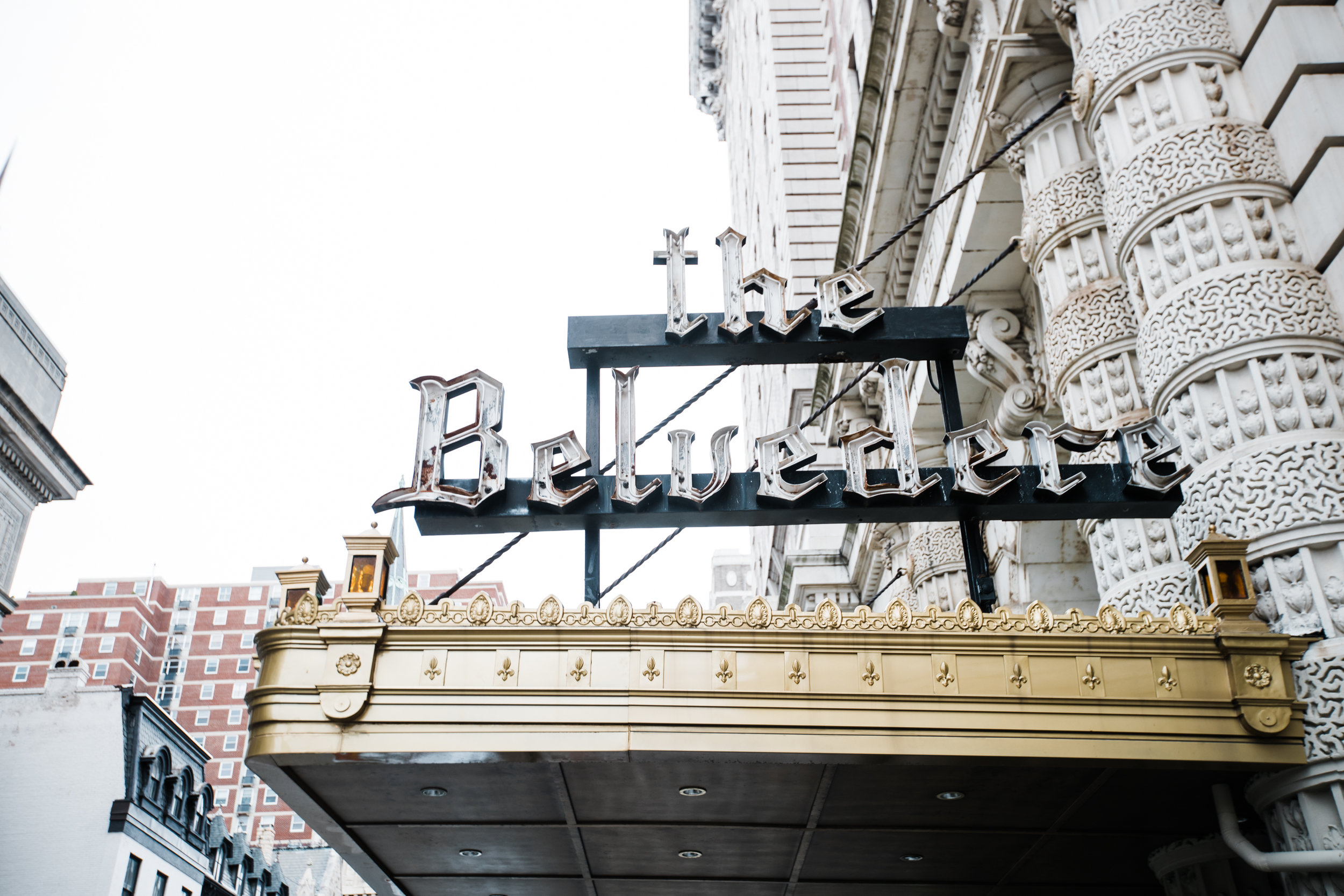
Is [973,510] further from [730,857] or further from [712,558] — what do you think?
[712,558]

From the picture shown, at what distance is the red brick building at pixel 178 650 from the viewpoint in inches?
4515

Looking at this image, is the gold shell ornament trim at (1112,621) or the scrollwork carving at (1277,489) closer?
the gold shell ornament trim at (1112,621)

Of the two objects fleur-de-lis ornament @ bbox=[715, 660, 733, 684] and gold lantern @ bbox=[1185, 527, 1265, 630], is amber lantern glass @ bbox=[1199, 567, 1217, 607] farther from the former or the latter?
fleur-de-lis ornament @ bbox=[715, 660, 733, 684]

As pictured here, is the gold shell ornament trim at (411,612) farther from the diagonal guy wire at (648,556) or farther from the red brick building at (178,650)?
the red brick building at (178,650)

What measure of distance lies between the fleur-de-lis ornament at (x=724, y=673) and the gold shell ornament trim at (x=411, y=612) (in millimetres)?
2301

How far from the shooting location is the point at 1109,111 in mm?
11727

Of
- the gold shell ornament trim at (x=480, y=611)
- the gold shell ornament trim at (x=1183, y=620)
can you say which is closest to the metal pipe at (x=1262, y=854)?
the gold shell ornament trim at (x=1183, y=620)

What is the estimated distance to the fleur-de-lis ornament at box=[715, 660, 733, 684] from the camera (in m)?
8.27

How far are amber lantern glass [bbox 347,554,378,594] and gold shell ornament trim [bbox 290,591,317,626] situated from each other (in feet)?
0.98

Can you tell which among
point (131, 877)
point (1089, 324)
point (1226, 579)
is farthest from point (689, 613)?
point (131, 877)

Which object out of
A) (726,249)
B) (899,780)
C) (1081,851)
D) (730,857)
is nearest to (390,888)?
(730,857)

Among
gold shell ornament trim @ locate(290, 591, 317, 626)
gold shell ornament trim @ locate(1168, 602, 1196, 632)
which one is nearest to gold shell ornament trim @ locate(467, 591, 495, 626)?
gold shell ornament trim @ locate(290, 591, 317, 626)

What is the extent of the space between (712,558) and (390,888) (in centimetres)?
15232

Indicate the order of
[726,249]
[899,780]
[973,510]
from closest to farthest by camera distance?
1. [899,780]
2. [973,510]
3. [726,249]
